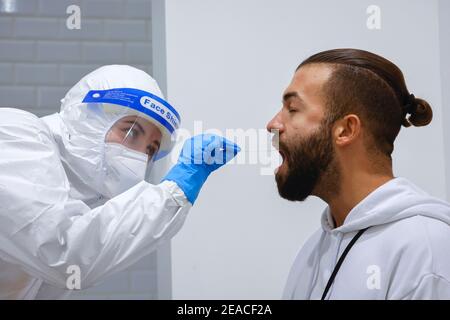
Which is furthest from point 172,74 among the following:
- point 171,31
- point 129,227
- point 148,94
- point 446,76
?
point 446,76

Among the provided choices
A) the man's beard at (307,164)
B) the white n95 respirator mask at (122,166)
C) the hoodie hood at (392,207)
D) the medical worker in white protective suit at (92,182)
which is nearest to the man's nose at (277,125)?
Result: the man's beard at (307,164)

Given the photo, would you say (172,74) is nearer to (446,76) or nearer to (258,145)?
(258,145)

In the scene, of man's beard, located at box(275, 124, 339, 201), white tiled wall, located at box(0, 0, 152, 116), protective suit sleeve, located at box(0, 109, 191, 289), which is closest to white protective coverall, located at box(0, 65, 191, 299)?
protective suit sleeve, located at box(0, 109, 191, 289)

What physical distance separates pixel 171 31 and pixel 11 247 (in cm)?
97

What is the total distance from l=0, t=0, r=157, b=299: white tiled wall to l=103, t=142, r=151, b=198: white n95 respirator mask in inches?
26.2

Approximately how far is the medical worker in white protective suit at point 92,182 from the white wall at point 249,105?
278 millimetres

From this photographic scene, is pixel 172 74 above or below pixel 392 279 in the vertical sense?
above

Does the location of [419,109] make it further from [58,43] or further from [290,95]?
[58,43]

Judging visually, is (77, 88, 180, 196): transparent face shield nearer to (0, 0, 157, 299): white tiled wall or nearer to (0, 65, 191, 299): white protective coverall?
(0, 65, 191, 299): white protective coverall

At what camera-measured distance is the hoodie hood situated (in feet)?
4.74

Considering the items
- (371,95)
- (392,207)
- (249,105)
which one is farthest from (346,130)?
(249,105)

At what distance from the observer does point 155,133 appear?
190cm

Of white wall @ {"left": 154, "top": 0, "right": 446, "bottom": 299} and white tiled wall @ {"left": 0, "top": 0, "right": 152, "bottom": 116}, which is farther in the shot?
white tiled wall @ {"left": 0, "top": 0, "right": 152, "bottom": 116}
